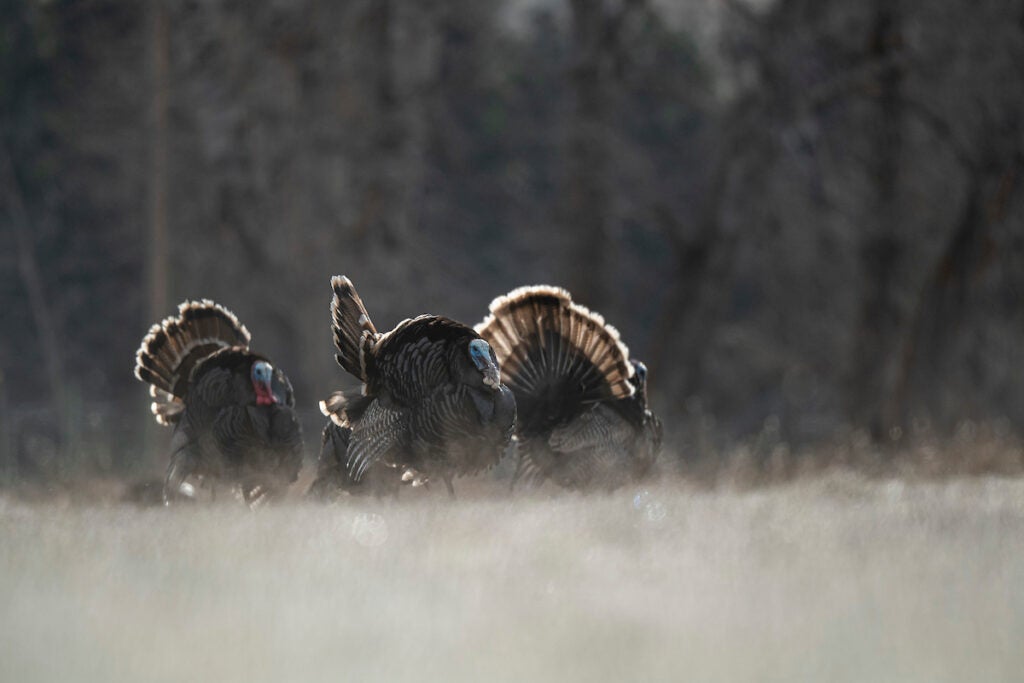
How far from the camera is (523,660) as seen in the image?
3.25 metres

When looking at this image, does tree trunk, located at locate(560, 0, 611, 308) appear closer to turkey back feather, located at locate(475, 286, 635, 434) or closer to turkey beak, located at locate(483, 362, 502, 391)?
turkey back feather, located at locate(475, 286, 635, 434)

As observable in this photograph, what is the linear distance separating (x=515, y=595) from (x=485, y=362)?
2652mm

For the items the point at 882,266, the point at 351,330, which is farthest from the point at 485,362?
the point at 882,266

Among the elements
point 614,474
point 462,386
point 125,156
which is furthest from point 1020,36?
point 125,156

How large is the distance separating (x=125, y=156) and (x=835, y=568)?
18.9 metres

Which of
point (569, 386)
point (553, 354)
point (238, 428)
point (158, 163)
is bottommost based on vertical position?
point (238, 428)

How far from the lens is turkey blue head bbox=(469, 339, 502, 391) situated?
6.48m

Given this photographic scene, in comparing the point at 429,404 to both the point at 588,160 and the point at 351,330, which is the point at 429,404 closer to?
the point at 351,330

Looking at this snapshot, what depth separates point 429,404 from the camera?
665cm

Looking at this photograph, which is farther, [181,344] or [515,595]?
[181,344]

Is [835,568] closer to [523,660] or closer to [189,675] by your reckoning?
[523,660]

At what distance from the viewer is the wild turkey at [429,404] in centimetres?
659

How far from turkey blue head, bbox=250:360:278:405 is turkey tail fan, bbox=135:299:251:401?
0.88 meters

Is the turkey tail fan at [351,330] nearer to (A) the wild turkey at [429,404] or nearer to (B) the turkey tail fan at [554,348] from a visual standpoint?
(A) the wild turkey at [429,404]
